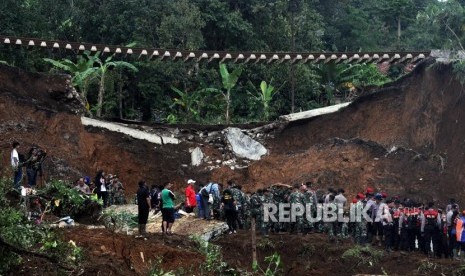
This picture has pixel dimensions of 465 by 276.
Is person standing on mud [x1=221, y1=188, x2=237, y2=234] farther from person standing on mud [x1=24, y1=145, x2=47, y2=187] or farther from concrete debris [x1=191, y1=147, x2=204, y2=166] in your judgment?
concrete debris [x1=191, y1=147, x2=204, y2=166]

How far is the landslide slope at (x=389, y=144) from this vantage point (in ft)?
106

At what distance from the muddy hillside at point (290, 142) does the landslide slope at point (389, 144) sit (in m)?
0.04

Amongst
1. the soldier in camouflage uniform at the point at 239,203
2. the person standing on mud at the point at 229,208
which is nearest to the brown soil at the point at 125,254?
the person standing on mud at the point at 229,208

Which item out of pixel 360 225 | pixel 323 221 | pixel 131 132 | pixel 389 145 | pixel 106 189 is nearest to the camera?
pixel 360 225

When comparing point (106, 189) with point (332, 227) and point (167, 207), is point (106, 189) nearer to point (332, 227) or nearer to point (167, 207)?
point (167, 207)

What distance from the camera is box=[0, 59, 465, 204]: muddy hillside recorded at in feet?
109

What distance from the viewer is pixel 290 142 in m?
39.0

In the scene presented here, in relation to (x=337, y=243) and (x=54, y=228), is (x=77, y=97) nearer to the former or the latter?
(x=337, y=243)

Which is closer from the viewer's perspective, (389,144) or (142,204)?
(142,204)

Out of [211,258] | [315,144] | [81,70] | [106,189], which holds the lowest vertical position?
[211,258]

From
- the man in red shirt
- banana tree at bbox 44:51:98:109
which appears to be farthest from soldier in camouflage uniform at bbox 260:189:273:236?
banana tree at bbox 44:51:98:109

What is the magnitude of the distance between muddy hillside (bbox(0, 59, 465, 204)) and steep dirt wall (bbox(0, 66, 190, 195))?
0.14ft

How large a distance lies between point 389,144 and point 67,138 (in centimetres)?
1298

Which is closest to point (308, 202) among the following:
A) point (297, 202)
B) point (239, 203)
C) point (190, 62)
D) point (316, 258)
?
point (297, 202)
